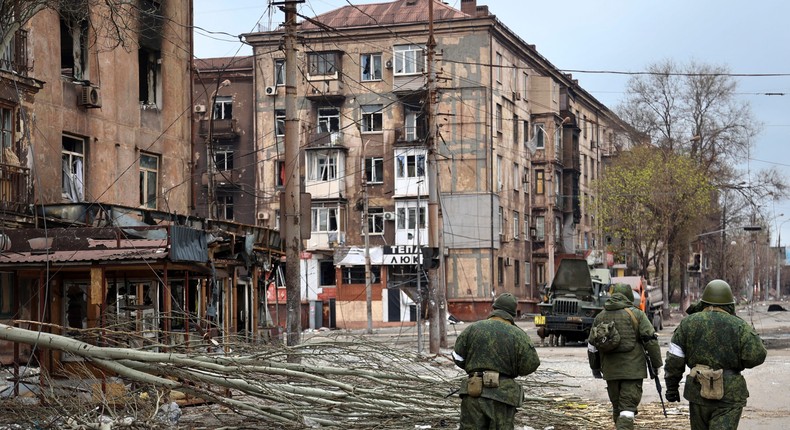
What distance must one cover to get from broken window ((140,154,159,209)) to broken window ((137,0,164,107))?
1.37 m

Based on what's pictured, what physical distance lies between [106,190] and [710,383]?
1876cm

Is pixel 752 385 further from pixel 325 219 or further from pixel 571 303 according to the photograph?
pixel 325 219

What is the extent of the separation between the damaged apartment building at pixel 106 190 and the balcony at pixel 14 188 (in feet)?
0.09

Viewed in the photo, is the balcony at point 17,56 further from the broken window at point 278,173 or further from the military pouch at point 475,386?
the broken window at point 278,173

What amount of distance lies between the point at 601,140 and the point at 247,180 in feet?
110

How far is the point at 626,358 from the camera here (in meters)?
12.5

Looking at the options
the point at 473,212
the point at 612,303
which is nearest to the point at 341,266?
the point at 473,212

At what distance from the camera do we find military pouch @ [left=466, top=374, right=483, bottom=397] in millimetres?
10080

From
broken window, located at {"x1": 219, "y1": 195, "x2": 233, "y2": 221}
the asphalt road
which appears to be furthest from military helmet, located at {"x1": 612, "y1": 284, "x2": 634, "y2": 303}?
broken window, located at {"x1": 219, "y1": 195, "x2": 233, "y2": 221}

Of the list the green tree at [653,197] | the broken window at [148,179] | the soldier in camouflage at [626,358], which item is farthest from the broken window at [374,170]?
the soldier in camouflage at [626,358]

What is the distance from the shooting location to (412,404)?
13.4 meters

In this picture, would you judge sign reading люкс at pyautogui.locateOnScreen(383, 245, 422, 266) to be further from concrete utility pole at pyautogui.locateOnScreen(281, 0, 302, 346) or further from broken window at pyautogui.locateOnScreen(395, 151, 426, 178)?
concrete utility pole at pyautogui.locateOnScreen(281, 0, 302, 346)

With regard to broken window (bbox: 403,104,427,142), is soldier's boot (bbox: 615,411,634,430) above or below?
below

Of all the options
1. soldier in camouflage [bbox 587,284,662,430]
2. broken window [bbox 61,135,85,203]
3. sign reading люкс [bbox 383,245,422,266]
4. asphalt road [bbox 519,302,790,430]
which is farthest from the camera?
sign reading люкс [bbox 383,245,422,266]
